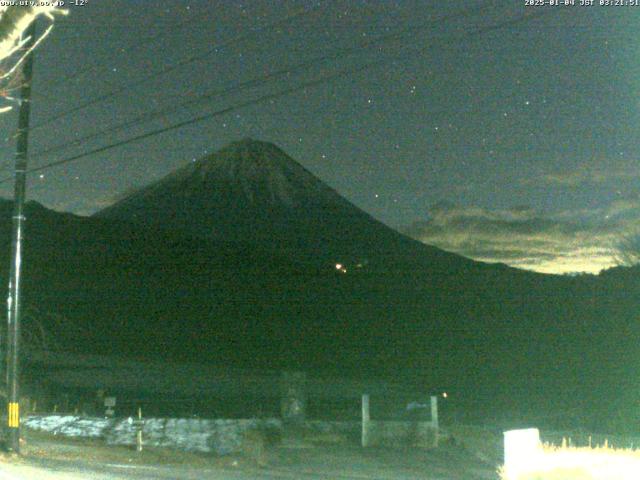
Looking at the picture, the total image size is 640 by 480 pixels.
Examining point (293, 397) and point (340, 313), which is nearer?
point (293, 397)

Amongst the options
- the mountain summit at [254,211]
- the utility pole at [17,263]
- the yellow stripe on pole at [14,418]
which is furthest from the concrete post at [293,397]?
the mountain summit at [254,211]

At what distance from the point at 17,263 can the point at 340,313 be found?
2640 inches

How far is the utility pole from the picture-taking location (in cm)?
1626

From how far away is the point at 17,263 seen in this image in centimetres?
1686

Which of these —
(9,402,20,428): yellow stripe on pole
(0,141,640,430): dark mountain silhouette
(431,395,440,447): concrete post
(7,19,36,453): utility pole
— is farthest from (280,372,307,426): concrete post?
(0,141,640,430): dark mountain silhouette

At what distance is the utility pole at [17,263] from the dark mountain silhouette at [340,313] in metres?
23.4

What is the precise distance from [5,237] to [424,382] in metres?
54.3

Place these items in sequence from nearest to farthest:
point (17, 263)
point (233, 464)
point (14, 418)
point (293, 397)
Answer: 1. point (14, 418)
2. point (17, 263)
3. point (233, 464)
4. point (293, 397)

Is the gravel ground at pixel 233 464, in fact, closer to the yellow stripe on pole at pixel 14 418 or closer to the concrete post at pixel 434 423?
the yellow stripe on pole at pixel 14 418

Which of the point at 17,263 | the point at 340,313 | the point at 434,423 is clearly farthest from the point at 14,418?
the point at 340,313

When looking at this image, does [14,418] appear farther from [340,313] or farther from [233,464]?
[340,313]

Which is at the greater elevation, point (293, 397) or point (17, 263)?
point (17, 263)

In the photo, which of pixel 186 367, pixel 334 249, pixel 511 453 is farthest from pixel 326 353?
pixel 334 249

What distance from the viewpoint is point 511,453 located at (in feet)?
39.8
